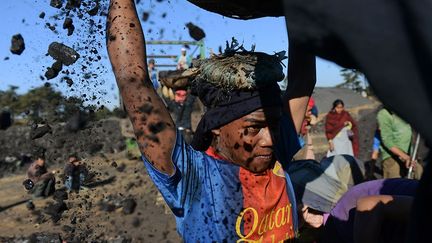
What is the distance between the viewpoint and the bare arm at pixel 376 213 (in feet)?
8.48

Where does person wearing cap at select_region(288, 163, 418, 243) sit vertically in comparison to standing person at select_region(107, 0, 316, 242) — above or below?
below

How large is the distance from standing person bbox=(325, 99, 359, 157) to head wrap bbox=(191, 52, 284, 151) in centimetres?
692

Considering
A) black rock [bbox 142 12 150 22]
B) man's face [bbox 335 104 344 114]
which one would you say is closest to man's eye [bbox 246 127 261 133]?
black rock [bbox 142 12 150 22]

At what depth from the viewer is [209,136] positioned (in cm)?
270

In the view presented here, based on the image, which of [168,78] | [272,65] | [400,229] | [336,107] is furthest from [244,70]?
[336,107]

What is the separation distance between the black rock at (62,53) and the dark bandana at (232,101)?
0.57 metres

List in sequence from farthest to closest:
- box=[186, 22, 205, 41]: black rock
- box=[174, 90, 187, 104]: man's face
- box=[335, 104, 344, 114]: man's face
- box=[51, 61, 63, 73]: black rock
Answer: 1. box=[174, 90, 187, 104]: man's face
2. box=[335, 104, 344, 114]: man's face
3. box=[186, 22, 205, 41]: black rock
4. box=[51, 61, 63, 73]: black rock

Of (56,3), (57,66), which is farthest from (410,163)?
(56,3)

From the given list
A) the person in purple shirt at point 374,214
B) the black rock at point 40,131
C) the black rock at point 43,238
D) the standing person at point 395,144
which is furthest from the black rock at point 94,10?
the standing person at point 395,144

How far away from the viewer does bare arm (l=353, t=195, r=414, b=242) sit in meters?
2.58

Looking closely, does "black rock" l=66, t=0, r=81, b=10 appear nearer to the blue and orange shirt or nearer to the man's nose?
the blue and orange shirt

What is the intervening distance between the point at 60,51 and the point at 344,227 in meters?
1.82

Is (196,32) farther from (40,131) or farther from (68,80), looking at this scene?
(40,131)

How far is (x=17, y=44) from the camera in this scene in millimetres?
2947
